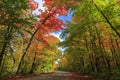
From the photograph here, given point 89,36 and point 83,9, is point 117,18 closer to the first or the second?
point 83,9

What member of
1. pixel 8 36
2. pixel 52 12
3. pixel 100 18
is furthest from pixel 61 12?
pixel 100 18

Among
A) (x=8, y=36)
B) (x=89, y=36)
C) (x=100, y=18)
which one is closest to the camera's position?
(x=100, y=18)

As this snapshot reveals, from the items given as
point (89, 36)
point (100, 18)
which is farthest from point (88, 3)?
point (89, 36)

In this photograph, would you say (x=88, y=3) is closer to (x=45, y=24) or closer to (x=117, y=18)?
(x=117, y=18)

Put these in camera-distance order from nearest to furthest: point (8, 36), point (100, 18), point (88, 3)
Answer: point (88, 3) → point (100, 18) → point (8, 36)

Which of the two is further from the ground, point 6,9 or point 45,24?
point 45,24

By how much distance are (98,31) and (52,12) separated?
7.44 m

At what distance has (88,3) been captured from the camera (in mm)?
14375

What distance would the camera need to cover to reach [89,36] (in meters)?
24.7

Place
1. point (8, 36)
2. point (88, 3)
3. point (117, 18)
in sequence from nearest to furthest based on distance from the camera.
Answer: point (88, 3) → point (117, 18) → point (8, 36)

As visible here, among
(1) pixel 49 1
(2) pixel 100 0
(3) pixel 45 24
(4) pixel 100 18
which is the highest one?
(1) pixel 49 1

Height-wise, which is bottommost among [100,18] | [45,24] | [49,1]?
[100,18]

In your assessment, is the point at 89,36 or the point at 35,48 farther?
the point at 35,48

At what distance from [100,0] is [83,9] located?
5.14ft
